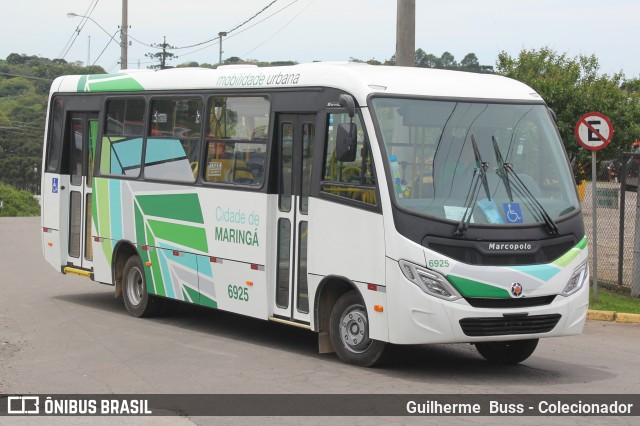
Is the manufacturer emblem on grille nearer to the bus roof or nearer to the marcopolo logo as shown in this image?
the marcopolo logo

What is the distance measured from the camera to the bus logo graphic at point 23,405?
28.8ft

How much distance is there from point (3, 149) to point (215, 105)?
80.1 metres

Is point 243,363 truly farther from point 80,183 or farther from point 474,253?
point 80,183

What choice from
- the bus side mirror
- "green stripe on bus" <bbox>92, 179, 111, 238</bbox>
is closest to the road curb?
the bus side mirror

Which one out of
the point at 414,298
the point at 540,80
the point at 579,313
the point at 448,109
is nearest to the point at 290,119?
the point at 448,109

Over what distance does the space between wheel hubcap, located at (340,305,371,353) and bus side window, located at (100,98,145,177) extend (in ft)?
16.2

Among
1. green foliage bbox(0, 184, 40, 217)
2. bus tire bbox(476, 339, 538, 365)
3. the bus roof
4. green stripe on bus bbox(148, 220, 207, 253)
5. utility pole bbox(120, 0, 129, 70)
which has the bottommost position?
green foliage bbox(0, 184, 40, 217)

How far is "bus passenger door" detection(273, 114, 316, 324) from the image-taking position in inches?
451

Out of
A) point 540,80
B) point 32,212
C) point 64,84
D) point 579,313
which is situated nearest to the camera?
point 579,313

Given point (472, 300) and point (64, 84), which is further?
point (64, 84)

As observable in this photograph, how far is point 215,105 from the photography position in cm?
1317

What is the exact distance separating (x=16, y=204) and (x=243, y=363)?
58.7 m

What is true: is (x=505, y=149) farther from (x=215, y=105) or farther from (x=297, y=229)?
(x=215, y=105)

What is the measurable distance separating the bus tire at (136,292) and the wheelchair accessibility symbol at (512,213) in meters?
5.97
